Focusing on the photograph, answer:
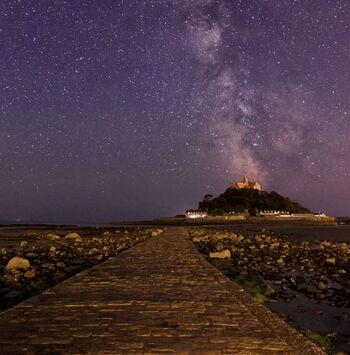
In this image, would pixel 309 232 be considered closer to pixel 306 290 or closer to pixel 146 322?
pixel 306 290

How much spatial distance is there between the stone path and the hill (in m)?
114

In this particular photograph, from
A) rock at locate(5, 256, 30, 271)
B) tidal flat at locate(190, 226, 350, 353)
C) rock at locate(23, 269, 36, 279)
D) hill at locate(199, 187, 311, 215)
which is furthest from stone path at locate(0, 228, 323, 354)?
hill at locate(199, 187, 311, 215)

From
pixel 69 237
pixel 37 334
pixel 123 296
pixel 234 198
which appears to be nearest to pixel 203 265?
pixel 123 296

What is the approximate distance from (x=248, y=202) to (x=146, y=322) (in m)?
127

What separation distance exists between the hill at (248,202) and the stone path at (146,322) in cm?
11406

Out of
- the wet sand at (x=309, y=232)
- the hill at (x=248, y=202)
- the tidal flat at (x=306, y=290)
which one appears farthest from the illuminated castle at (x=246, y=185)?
the tidal flat at (x=306, y=290)

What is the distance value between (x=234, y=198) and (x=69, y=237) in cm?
10171

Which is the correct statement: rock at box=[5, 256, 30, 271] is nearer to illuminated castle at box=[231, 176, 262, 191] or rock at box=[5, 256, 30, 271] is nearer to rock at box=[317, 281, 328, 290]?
rock at box=[317, 281, 328, 290]

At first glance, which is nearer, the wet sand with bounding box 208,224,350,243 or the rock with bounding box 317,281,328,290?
the rock with bounding box 317,281,328,290

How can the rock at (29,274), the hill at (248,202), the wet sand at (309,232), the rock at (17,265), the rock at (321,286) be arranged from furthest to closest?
1. the hill at (248,202)
2. the wet sand at (309,232)
3. the rock at (17,265)
4. the rock at (29,274)
5. the rock at (321,286)

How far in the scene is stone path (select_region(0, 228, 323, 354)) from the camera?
5125 mm

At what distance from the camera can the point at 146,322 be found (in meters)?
6.22

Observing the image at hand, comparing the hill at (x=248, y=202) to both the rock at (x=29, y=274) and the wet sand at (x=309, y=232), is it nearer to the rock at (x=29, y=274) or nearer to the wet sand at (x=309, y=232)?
the wet sand at (x=309, y=232)

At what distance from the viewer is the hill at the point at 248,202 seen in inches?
5054
